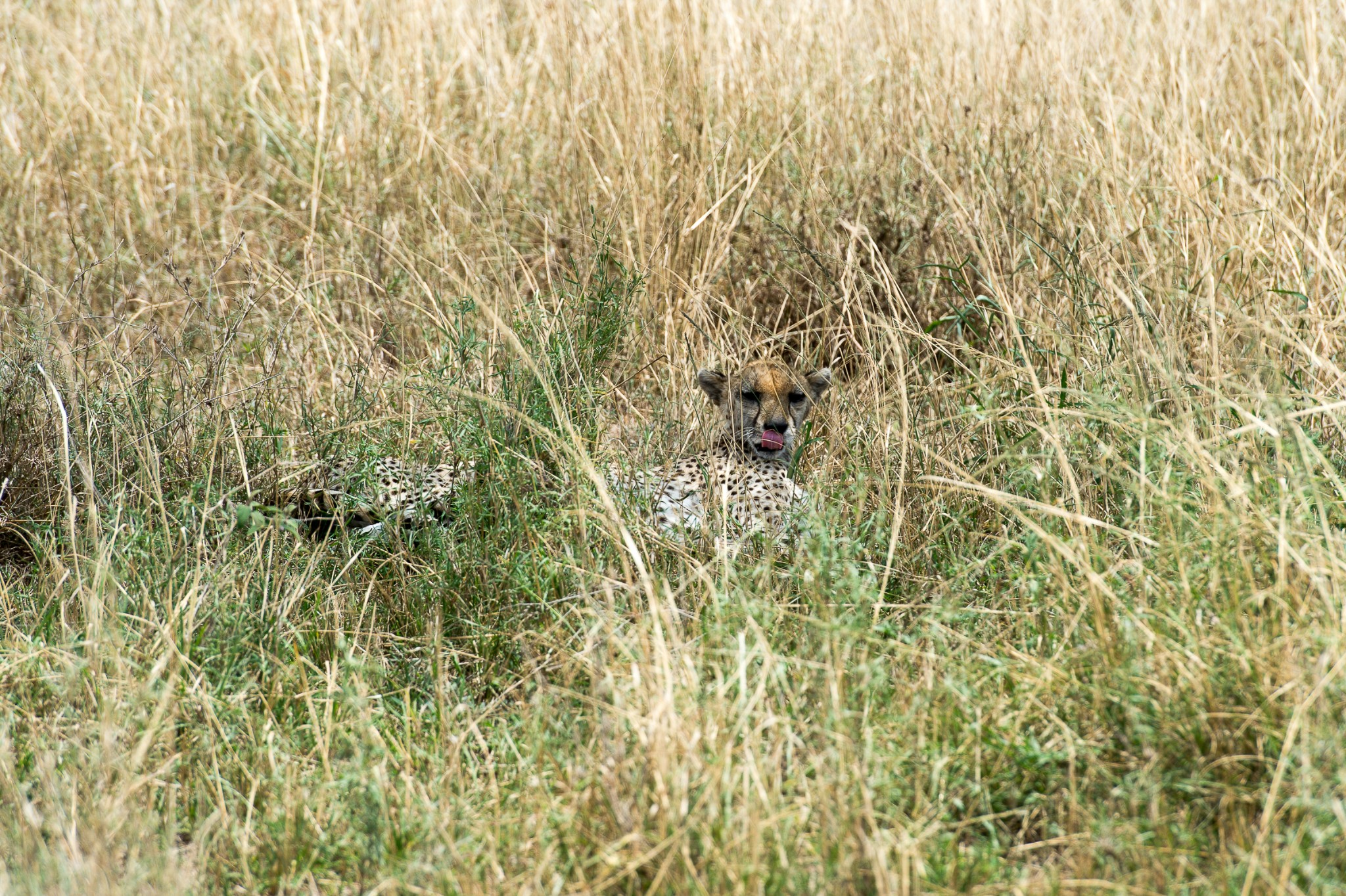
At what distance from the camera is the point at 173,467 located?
10.6 ft

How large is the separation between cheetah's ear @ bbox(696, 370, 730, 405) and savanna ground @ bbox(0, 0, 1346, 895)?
66 millimetres

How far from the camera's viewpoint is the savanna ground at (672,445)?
2.03 metres

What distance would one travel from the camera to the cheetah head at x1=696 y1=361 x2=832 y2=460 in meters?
3.74

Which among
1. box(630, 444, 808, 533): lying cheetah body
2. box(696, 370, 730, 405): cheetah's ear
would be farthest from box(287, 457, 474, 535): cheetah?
box(696, 370, 730, 405): cheetah's ear

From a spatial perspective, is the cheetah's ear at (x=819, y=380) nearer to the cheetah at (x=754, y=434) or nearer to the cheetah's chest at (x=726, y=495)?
the cheetah at (x=754, y=434)

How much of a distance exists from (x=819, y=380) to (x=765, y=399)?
0.57 feet

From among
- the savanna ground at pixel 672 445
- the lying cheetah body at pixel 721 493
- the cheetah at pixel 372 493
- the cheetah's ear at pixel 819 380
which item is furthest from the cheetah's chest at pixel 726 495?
the cheetah at pixel 372 493

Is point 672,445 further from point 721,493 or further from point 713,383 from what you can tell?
point 721,493

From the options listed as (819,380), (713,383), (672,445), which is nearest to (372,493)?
(672,445)

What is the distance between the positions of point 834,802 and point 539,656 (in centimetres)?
76

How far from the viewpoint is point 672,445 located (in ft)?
11.8

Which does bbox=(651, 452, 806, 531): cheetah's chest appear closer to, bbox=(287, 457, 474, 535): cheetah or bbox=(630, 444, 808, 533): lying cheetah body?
bbox=(630, 444, 808, 533): lying cheetah body

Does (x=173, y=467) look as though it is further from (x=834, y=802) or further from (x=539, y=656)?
(x=834, y=802)

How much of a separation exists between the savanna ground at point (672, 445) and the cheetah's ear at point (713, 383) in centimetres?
7
